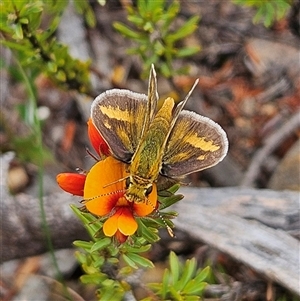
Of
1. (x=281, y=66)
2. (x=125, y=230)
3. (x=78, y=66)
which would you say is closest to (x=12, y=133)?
(x=78, y=66)

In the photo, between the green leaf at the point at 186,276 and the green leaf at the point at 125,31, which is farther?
the green leaf at the point at 125,31

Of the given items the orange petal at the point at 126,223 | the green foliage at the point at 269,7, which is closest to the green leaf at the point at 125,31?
the green foliage at the point at 269,7

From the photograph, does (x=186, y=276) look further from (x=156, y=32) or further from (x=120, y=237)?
(x=156, y=32)

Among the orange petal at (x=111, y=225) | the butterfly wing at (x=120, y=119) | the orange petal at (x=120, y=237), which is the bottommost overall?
the orange petal at (x=120, y=237)

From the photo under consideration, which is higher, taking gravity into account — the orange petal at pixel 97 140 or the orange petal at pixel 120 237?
the orange petal at pixel 97 140

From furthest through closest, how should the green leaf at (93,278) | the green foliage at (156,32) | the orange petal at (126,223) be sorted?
the green foliage at (156,32), the green leaf at (93,278), the orange petal at (126,223)

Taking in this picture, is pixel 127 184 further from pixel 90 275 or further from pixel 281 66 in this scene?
pixel 281 66

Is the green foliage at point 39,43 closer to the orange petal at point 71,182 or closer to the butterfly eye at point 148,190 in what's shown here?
the orange petal at point 71,182

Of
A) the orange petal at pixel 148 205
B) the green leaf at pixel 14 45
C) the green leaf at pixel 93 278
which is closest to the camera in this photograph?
the orange petal at pixel 148 205

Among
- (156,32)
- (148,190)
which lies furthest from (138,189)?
(156,32)
